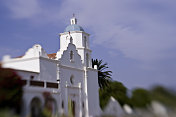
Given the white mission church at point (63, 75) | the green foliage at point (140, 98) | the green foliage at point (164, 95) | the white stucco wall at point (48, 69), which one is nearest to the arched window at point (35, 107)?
the white mission church at point (63, 75)

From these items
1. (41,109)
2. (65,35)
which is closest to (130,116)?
(41,109)

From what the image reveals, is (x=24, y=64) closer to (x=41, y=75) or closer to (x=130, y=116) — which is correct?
(x=41, y=75)

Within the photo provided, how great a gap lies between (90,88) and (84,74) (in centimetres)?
195

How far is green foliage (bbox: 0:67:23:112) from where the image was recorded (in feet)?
61.4

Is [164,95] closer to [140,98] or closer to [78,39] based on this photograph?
[140,98]

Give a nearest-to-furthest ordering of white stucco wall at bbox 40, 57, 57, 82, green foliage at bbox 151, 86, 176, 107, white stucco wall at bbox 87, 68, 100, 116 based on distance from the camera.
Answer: green foliage at bbox 151, 86, 176, 107
white stucco wall at bbox 40, 57, 57, 82
white stucco wall at bbox 87, 68, 100, 116

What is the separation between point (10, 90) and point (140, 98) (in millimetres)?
9481

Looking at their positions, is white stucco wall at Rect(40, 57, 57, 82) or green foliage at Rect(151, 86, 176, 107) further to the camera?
white stucco wall at Rect(40, 57, 57, 82)

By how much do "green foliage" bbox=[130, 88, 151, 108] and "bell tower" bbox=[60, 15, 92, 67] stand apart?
46.6 ft

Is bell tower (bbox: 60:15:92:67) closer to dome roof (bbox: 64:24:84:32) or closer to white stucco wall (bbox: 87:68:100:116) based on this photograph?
dome roof (bbox: 64:24:84:32)

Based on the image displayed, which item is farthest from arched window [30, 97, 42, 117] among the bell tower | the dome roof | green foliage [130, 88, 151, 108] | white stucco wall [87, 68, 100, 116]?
the dome roof

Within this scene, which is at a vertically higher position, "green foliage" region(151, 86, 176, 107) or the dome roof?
the dome roof

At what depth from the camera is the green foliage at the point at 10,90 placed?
18.7m

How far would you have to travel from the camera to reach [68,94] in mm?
28625
